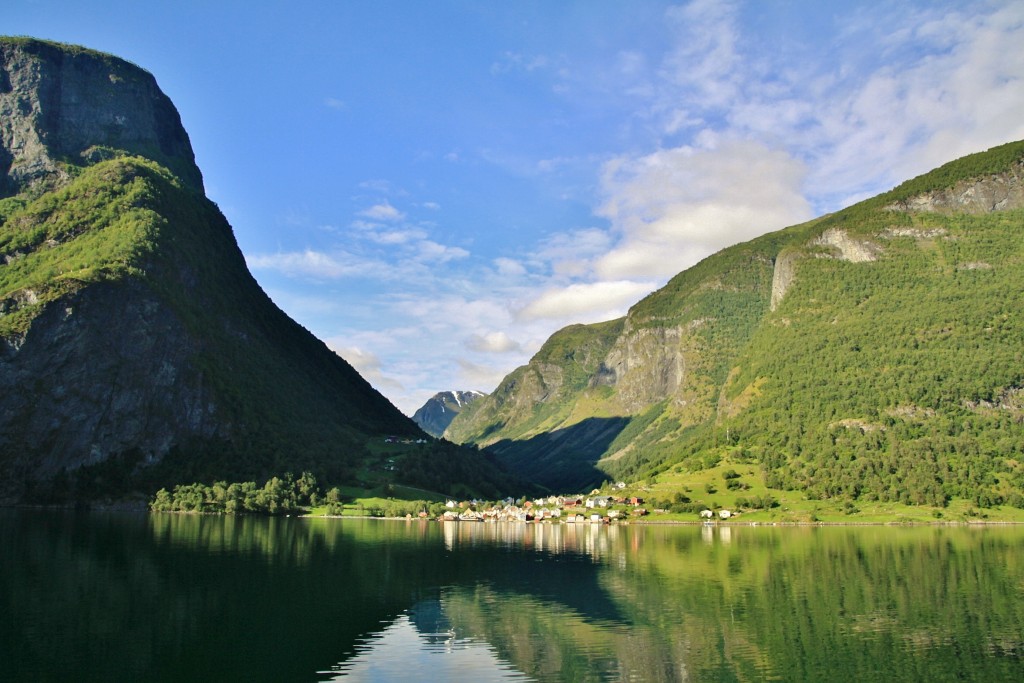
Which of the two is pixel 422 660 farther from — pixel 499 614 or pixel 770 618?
pixel 770 618

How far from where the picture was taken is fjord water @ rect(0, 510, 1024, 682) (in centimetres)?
4353

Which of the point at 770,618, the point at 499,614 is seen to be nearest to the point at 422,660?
the point at 499,614

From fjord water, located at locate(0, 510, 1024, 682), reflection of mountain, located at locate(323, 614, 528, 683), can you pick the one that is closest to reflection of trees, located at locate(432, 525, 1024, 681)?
fjord water, located at locate(0, 510, 1024, 682)

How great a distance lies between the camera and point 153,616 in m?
55.6

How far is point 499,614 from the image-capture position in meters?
63.3

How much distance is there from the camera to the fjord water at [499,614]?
4353 cm

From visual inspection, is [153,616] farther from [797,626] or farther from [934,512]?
[934,512]

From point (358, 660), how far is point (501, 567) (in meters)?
58.1

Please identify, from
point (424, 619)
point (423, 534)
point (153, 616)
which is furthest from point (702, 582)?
point (423, 534)

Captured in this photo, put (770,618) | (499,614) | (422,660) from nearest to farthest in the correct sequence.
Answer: (422,660)
(770,618)
(499,614)

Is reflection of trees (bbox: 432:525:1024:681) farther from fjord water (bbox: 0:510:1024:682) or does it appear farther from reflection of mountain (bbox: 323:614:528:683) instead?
reflection of mountain (bbox: 323:614:528:683)

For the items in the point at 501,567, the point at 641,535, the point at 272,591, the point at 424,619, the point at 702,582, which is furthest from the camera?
the point at 641,535

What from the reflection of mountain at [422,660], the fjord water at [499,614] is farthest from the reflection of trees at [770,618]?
the reflection of mountain at [422,660]

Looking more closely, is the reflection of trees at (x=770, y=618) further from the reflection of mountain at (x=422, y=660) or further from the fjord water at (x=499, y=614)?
the reflection of mountain at (x=422, y=660)
